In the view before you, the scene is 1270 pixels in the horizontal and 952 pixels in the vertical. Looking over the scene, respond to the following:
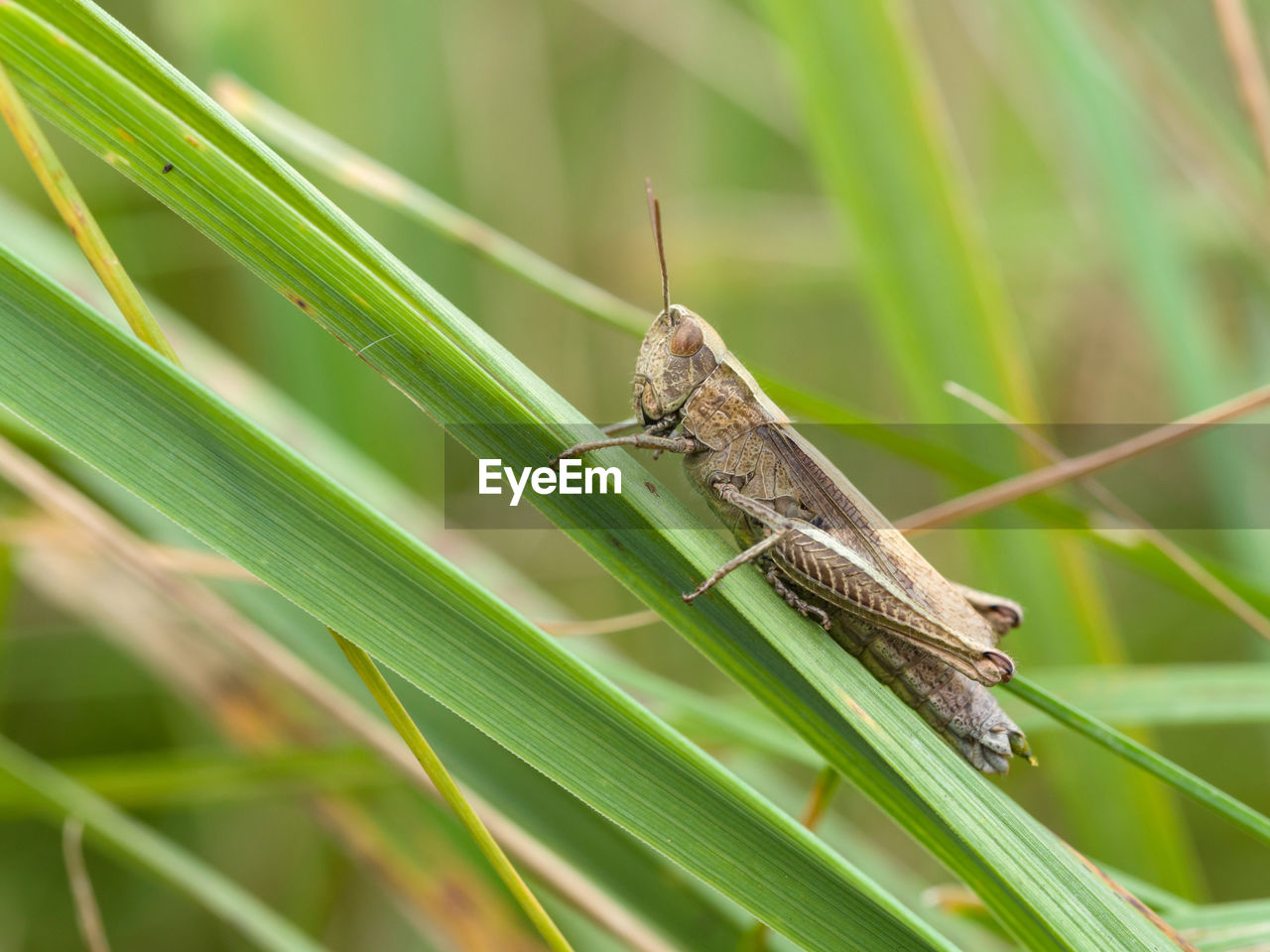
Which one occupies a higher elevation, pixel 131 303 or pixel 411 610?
pixel 131 303

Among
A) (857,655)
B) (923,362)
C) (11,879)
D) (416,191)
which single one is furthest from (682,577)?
(11,879)

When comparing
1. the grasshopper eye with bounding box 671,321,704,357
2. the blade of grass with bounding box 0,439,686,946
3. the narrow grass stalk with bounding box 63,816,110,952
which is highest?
the grasshopper eye with bounding box 671,321,704,357

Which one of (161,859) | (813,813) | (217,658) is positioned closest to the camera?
(813,813)

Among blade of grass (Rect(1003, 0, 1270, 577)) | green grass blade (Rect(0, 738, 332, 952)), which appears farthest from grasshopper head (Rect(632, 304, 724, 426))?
blade of grass (Rect(1003, 0, 1270, 577))

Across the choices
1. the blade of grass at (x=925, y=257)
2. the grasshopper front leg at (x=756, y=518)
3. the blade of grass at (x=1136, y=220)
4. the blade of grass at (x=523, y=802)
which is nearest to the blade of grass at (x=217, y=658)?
the blade of grass at (x=523, y=802)

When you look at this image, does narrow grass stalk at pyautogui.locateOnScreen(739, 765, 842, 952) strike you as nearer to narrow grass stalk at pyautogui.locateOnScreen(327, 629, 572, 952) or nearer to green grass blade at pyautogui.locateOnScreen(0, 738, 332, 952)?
narrow grass stalk at pyautogui.locateOnScreen(327, 629, 572, 952)

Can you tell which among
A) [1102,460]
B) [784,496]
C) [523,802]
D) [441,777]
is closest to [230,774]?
[523,802]

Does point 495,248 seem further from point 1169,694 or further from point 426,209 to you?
point 1169,694
